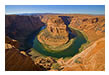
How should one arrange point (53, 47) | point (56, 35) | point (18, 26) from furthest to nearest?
point (18, 26) → point (56, 35) → point (53, 47)

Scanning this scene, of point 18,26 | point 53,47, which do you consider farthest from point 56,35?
point 18,26

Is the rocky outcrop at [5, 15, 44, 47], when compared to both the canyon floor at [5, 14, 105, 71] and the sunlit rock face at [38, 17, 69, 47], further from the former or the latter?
the sunlit rock face at [38, 17, 69, 47]

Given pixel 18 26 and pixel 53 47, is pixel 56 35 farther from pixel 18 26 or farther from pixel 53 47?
pixel 18 26

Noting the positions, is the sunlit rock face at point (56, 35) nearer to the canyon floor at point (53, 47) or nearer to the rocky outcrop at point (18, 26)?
the canyon floor at point (53, 47)

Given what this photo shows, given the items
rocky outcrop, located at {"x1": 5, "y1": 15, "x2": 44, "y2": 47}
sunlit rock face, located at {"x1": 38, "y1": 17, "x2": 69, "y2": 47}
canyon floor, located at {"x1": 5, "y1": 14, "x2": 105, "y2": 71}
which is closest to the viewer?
canyon floor, located at {"x1": 5, "y1": 14, "x2": 105, "y2": 71}

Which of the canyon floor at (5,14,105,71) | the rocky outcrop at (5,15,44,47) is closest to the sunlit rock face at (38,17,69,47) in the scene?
the canyon floor at (5,14,105,71)

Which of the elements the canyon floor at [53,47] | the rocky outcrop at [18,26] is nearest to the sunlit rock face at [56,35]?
the canyon floor at [53,47]

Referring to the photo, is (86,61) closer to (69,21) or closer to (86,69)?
(86,69)

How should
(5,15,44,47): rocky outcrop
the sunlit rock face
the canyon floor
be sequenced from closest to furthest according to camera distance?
the canyon floor → the sunlit rock face → (5,15,44,47): rocky outcrop

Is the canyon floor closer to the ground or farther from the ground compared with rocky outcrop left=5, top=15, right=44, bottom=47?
closer to the ground
